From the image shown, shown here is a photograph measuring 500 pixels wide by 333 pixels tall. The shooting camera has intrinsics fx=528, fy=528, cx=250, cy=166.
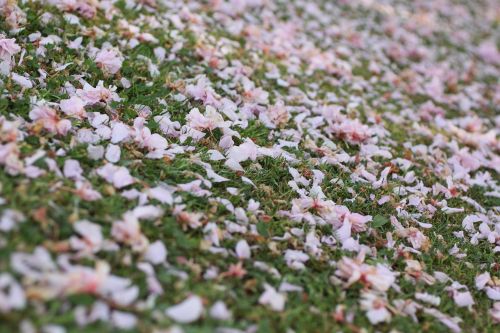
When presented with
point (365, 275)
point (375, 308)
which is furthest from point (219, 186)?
point (375, 308)

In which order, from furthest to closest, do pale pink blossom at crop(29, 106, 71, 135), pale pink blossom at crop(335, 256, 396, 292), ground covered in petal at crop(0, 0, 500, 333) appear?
pale pink blossom at crop(29, 106, 71, 135), pale pink blossom at crop(335, 256, 396, 292), ground covered in petal at crop(0, 0, 500, 333)

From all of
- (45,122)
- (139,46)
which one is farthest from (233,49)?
(45,122)

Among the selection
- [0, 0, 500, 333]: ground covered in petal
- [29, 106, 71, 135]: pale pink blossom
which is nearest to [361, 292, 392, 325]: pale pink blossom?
[0, 0, 500, 333]: ground covered in petal

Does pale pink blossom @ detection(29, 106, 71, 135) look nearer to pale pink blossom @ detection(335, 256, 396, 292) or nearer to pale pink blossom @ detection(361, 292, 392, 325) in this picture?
pale pink blossom @ detection(335, 256, 396, 292)

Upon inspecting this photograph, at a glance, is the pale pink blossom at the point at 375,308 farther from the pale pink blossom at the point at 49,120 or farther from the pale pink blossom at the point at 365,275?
the pale pink blossom at the point at 49,120

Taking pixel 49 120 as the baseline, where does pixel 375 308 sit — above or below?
below

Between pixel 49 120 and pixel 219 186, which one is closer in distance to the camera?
pixel 49 120

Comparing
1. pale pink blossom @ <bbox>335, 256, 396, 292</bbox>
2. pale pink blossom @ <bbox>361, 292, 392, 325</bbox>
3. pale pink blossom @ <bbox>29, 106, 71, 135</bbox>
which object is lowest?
pale pink blossom @ <bbox>361, 292, 392, 325</bbox>

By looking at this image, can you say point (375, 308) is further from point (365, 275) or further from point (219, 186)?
point (219, 186)

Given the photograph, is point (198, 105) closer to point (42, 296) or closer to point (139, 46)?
point (139, 46)
